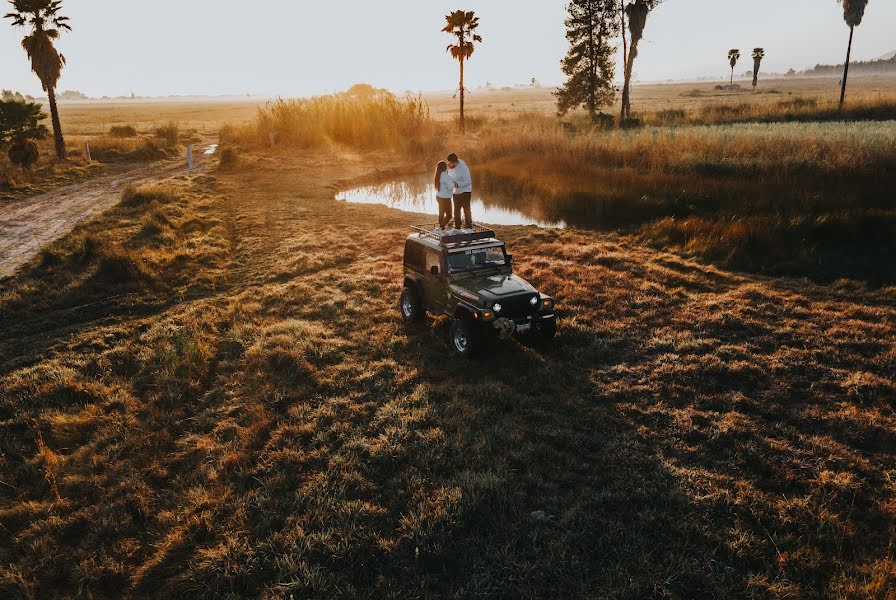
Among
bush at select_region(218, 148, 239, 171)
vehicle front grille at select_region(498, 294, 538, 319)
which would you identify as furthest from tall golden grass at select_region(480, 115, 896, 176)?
vehicle front grille at select_region(498, 294, 538, 319)

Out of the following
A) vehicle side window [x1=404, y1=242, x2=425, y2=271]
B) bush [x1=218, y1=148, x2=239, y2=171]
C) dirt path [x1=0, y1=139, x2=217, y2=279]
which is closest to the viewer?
vehicle side window [x1=404, y1=242, x2=425, y2=271]

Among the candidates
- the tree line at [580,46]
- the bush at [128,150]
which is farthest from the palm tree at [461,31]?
the bush at [128,150]

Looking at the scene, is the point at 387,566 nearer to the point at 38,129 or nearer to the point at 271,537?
the point at 271,537

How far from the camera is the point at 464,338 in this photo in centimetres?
799

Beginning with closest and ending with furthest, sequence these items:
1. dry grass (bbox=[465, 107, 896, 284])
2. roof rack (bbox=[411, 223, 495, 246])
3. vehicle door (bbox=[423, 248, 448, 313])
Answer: vehicle door (bbox=[423, 248, 448, 313])
roof rack (bbox=[411, 223, 495, 246])
dry grass (bbox=[465, 107, 896, 284])

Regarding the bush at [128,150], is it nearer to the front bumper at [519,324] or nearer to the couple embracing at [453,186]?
the couple embracing at [453,186]

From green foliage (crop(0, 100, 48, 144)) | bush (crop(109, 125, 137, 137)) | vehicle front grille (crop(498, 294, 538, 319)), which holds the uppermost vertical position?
bush (crop(109, 125, 137, 137))

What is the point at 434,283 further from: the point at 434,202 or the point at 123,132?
the point at 123,132

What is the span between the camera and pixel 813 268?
11.8 metres

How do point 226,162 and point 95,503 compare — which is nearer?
point 95,503

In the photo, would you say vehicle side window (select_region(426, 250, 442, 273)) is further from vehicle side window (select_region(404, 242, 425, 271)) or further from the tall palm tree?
the tall palm tree

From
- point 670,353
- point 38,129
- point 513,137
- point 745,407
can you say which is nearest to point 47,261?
point 670,353

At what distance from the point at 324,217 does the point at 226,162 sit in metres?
13.4

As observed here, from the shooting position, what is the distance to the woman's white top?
13.1 m
